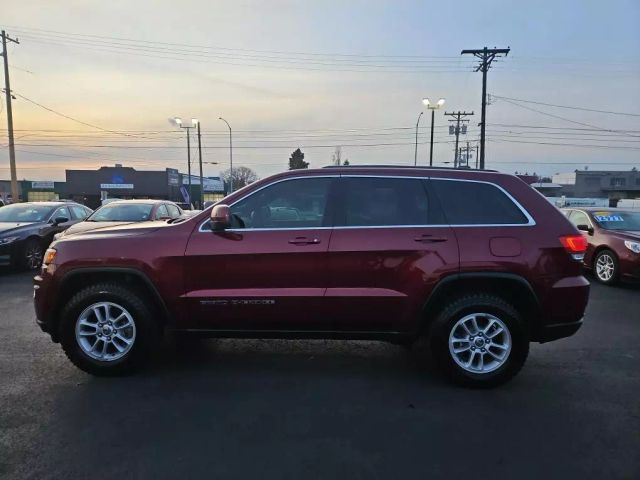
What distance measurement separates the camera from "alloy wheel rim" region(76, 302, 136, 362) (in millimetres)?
4398

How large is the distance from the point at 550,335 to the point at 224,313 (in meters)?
2.80

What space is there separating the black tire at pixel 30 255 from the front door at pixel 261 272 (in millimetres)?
7564

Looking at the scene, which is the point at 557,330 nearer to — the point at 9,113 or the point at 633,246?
the point at 633,246

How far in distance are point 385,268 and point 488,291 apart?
0.94 meters

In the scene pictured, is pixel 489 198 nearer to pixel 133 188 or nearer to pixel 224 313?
pixel 224 313

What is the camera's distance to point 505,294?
435 centimetres

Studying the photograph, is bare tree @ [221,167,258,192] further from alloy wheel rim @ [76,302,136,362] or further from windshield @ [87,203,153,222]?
alloy wheel rim @ [76,302,136,362]

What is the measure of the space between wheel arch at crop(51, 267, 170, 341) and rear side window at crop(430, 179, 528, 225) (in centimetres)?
260

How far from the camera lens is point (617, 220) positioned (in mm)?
10109

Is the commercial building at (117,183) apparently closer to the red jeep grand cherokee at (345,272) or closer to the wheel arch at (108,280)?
the wheel arch at (108,280)

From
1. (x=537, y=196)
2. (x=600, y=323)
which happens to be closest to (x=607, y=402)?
(x=537, y=196)

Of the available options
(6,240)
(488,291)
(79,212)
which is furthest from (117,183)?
(488,291)

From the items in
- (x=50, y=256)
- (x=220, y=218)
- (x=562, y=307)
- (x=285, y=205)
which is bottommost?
(x=562, y=307)

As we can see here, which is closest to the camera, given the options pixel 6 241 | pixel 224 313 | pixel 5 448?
pixel 5 448
